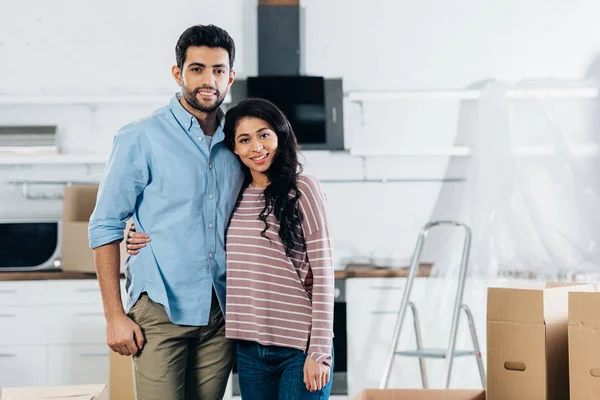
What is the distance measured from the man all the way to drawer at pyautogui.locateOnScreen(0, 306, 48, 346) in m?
2.23

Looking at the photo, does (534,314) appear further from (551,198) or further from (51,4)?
(51,4)

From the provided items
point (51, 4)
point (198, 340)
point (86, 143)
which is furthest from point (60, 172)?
point (198, 340)

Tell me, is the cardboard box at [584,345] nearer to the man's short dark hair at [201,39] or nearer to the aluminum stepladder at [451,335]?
the man's short dark hair at [201,39]

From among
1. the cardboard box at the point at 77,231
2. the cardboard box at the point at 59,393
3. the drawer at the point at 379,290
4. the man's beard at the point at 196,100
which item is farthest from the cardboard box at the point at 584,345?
the cardboard box at the point at 77,231

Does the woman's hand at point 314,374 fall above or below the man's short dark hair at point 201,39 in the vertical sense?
below

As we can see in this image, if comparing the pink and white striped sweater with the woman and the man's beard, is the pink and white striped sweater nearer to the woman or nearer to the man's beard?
the woman

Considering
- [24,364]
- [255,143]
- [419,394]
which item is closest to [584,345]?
[419,394]

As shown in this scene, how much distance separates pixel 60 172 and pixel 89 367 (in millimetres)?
1255

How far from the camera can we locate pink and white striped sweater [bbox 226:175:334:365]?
6.45 feet

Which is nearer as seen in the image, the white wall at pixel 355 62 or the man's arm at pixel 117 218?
the man's arm at pixel 117 218

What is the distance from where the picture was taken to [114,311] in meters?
1.97

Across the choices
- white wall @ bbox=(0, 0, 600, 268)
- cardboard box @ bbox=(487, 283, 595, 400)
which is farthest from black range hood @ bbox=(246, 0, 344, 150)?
cardboard box @ bbox=(487, 283, 595, 400)

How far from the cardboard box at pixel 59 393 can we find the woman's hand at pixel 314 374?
22.1 inches

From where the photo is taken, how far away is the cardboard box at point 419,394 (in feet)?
6.48
